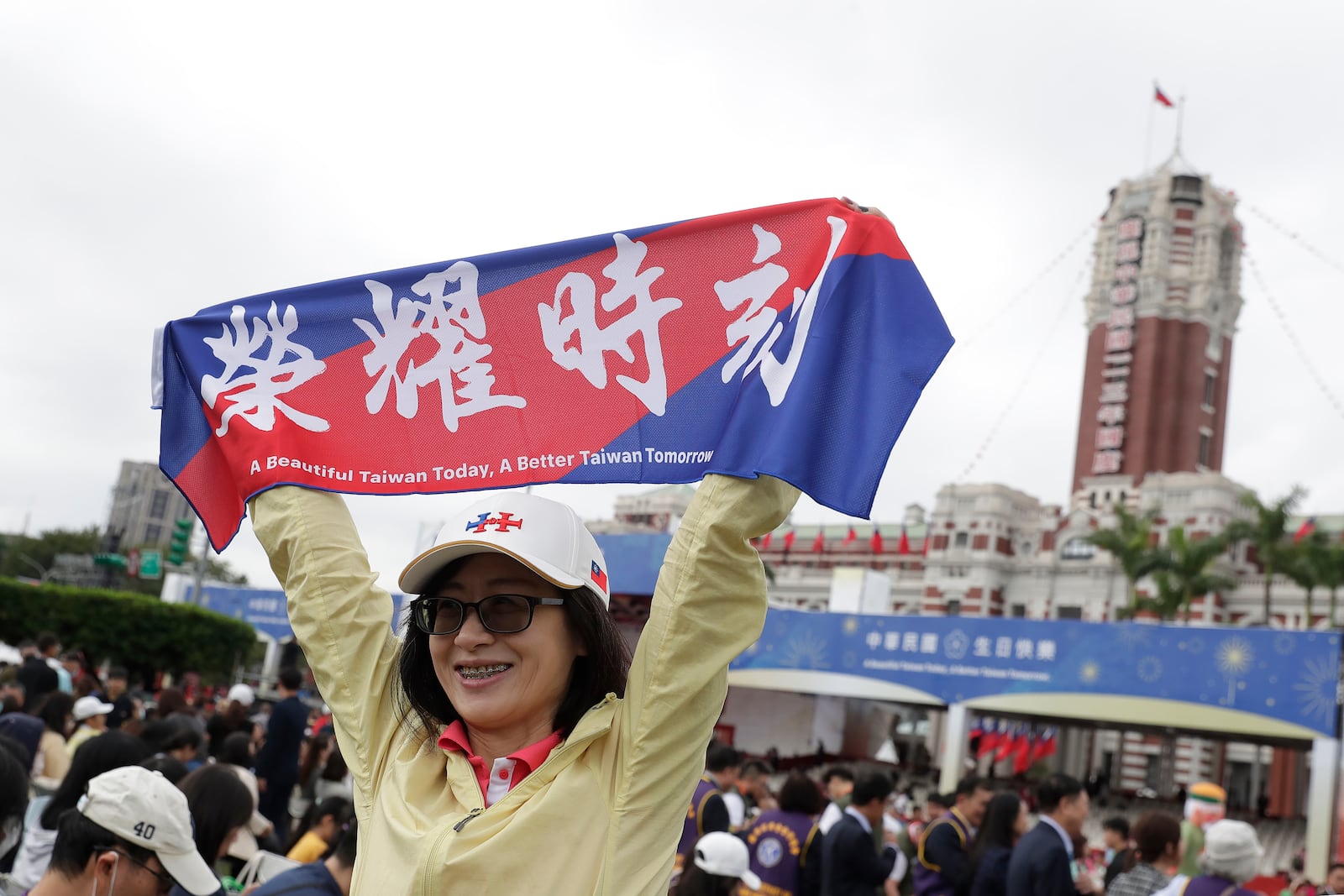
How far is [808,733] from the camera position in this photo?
28484 millimetres

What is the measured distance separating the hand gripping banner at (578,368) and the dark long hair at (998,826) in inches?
176

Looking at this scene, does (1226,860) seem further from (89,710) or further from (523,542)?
(89,710)

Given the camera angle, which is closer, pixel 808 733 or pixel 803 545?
pixel 808 733

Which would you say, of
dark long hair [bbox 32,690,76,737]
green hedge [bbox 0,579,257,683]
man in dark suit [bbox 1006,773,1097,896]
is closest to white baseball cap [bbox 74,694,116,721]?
dark long hair [bbox 32,690,76,737]

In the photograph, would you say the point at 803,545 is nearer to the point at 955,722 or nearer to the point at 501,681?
the point at 955,722

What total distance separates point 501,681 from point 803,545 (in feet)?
158

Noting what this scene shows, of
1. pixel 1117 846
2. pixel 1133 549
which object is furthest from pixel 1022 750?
pixel 1117 846

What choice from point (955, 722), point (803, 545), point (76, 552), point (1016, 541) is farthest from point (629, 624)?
point (76, 552)

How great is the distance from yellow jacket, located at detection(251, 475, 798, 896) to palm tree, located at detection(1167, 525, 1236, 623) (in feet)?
105

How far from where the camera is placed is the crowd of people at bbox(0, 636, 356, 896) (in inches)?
105

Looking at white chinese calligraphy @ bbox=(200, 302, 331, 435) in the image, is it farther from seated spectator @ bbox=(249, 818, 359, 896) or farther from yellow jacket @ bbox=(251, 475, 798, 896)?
seated spectator @ bbox=(249, 818, 359, 896)

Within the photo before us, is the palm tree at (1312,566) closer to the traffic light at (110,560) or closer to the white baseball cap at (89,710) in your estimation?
the traffic light at (110,560)

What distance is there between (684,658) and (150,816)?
1.64 meters

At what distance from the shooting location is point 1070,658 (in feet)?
60.8
